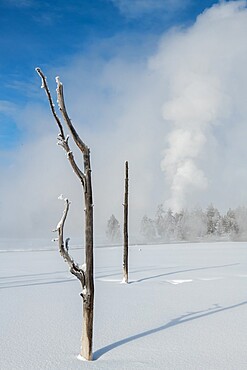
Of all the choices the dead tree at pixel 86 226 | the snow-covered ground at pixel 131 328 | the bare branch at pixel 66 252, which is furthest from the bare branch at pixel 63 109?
the snow-covered ground at pixel 131 328

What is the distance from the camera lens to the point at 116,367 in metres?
4.40

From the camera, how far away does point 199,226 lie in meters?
78.8

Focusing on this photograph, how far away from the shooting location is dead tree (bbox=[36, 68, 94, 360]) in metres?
4.66

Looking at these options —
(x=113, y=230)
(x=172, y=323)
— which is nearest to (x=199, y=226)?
(x=113, y=230)

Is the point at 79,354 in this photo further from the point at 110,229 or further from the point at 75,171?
the point at 110,229

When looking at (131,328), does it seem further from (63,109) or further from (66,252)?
(63,109)

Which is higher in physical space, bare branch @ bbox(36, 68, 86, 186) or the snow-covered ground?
bare branch @ bbox(36, 68, 86, 186)

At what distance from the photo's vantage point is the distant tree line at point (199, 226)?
74.4 meters

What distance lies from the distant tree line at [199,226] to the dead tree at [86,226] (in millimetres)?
70415

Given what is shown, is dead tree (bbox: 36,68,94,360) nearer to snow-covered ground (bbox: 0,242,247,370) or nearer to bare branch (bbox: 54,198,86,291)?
bare branch (bbox: 54,198,86,291)

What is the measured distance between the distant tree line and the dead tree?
231ft

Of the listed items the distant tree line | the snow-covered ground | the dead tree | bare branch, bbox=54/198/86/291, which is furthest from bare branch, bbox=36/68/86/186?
the distant tree line

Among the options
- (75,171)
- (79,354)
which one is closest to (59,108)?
(75,171)

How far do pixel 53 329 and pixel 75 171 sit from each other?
2.93 m
